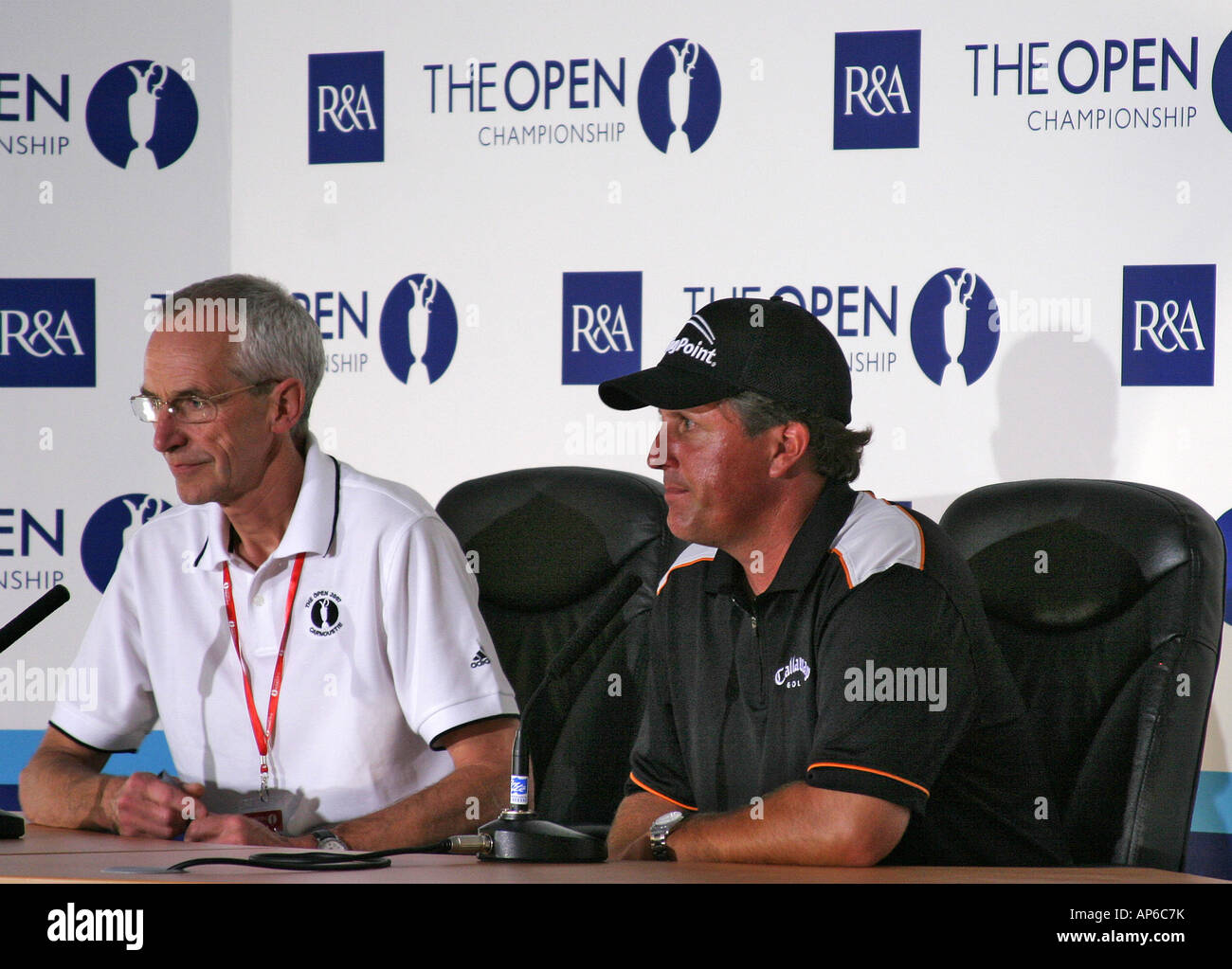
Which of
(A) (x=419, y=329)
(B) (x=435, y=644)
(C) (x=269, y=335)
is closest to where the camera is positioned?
(B) (x=435, y=644)

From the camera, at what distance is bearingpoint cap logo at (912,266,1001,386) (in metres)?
2.85

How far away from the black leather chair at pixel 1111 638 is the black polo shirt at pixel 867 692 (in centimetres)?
11

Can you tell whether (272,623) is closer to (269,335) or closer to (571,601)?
(269,335)

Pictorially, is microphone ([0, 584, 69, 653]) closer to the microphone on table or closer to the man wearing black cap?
the microphone on table

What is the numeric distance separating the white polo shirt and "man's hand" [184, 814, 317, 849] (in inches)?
12.2

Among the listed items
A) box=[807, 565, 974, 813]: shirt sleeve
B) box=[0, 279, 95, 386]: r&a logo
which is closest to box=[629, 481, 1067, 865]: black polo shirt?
box=[807, 565, 974, 813]: shirt sleeve

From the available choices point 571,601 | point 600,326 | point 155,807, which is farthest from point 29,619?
point 600,326

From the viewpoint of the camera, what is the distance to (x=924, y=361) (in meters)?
2.90

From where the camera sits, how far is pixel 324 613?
1.93 m

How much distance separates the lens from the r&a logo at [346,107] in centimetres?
323

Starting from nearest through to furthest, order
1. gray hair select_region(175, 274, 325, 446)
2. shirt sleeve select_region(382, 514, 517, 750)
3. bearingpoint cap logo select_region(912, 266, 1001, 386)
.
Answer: shirt sleeve select_region(382, 514, 517, 750) < gray hair select_region(175, 274, 325, 446) < bearingpoint cap logo select_region(912, 266, 1001, 386)

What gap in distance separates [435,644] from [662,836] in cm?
48

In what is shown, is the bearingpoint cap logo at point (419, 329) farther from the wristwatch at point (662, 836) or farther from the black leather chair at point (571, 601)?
the wristwatch at point (662, 836)

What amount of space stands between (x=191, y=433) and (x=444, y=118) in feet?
4.86
